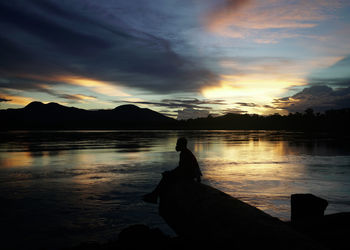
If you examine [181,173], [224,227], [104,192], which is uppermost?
[181,173]

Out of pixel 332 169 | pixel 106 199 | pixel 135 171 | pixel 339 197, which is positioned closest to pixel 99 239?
pixel 106 199

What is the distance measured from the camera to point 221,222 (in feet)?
13.8

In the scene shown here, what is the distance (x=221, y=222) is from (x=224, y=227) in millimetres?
151

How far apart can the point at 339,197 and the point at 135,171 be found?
965cm

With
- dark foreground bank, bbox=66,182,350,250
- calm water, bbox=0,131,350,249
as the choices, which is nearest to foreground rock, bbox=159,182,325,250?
dark foreground bank, bbox=66,182,350,250

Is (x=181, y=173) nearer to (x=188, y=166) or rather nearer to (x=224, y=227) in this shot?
(x=188, y=166)

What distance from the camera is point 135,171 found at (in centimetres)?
1558

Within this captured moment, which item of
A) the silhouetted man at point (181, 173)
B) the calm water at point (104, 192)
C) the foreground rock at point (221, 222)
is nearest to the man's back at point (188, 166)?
the silhouetted man at point (181, 173)

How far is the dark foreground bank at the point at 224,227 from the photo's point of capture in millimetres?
3543

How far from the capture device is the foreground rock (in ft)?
11.3

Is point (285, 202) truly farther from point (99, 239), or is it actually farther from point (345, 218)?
point (99, 239)

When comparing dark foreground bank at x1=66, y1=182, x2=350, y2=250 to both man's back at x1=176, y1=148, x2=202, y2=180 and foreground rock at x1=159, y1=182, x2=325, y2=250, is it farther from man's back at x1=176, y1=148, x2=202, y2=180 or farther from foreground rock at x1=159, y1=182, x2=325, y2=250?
man's back at x1=176, y1=148, x2=202, y2=180

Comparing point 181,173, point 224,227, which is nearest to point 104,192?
point 181,173

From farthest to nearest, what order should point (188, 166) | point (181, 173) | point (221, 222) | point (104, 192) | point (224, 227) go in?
point (104, 192)
point (188, 166)
point (181, 173)
point (221, 222)
point (224, 227)
